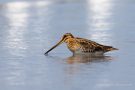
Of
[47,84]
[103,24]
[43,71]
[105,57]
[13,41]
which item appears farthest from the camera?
[103,24]

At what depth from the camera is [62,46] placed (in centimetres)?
1532

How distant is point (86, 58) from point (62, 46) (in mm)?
1990

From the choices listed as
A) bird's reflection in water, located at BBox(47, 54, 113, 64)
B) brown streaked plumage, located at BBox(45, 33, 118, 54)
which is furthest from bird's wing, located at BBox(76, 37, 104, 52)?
bird's reflection in water, located at BBox(47, 54, 113, 64)

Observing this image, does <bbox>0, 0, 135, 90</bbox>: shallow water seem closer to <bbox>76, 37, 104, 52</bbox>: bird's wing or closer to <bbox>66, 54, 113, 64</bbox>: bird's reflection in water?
<bbox>66, 54, 113, 64</bbox>: bird's reflection in water

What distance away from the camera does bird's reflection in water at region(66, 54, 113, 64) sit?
12.9 metres

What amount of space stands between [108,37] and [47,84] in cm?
623

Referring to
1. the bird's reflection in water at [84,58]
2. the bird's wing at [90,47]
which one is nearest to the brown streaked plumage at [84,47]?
the bird's wing at [90,47]

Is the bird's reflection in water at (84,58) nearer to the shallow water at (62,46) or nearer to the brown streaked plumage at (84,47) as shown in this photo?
the shallow water at (62,46)

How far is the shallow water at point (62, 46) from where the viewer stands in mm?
10680

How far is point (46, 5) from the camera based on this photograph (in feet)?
87.2

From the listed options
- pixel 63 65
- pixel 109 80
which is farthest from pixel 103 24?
pixel 109 80

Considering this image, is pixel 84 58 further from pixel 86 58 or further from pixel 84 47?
pixel 84 47

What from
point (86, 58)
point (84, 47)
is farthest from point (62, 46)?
point (86, 58)

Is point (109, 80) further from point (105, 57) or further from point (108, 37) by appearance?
point (108, 37)
